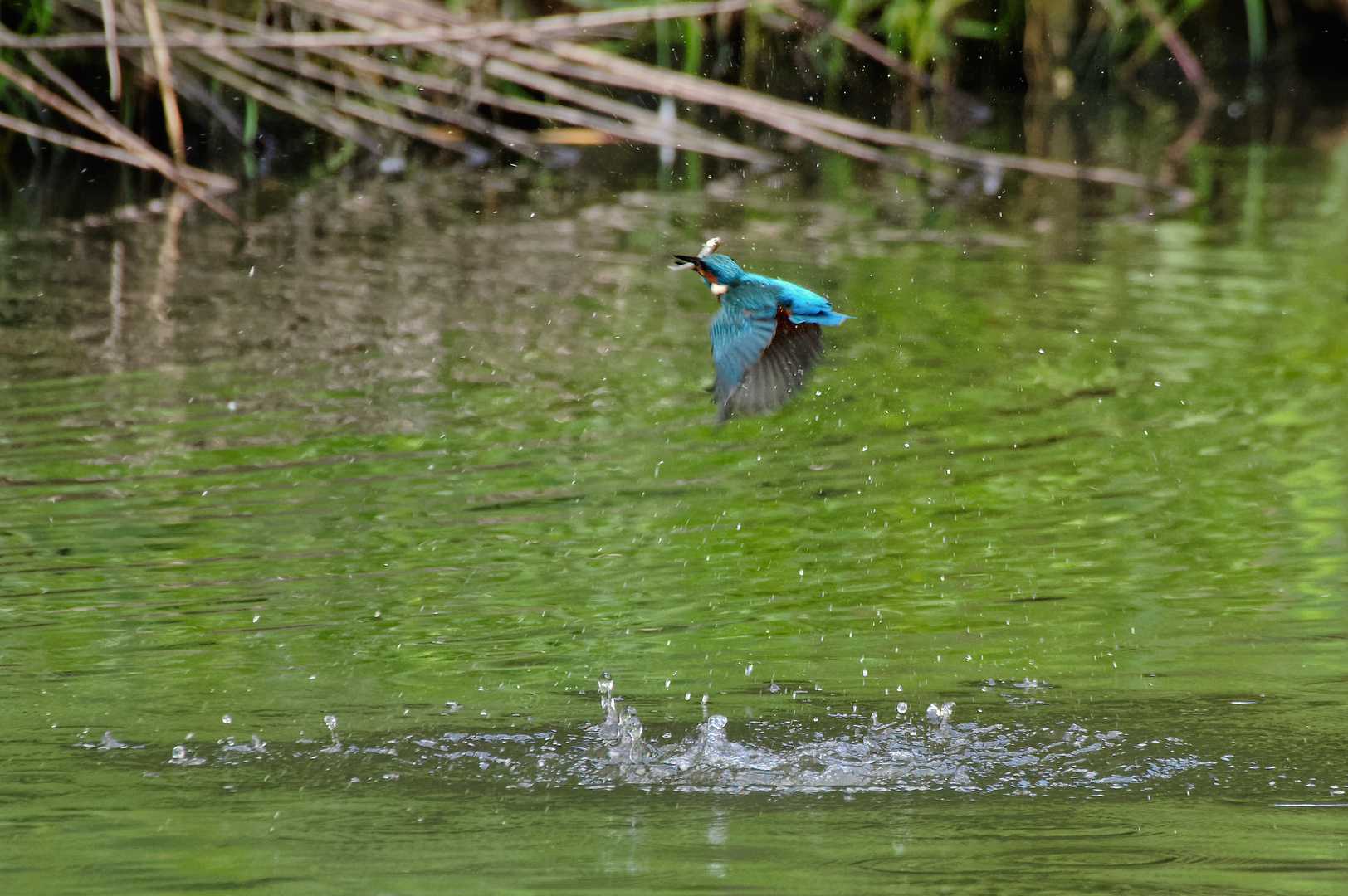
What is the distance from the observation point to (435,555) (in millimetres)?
3643

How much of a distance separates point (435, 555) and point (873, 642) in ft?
3.27

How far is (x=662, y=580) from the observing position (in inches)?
139

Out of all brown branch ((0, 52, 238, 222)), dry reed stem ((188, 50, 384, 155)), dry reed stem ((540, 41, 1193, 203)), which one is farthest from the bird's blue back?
dry reed stem ((188, 50, 384, 155))

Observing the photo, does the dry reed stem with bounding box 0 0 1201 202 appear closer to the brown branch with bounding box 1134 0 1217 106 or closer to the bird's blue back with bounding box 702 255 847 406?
the brown branch with bounding box 1134 0 1217 106

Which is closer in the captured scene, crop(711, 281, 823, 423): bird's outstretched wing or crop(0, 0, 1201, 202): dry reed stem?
crop(711, 281, 823, 423): bird's outstretched wing

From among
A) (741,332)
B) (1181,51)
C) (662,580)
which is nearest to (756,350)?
(741,332)

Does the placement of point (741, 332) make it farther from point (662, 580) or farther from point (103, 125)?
point (103, 125)

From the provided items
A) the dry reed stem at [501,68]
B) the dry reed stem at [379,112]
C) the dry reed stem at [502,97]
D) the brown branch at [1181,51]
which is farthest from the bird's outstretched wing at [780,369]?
the brown branch at [1181,51]

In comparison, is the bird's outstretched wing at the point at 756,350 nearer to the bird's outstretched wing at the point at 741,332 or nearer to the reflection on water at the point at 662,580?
the bird's outstretched wing at the point at 741,332

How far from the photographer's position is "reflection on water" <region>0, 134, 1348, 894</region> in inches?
97.1

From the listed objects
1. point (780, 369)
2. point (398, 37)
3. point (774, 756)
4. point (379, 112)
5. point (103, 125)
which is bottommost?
point (774, 756)

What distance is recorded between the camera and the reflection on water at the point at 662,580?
8.09ft

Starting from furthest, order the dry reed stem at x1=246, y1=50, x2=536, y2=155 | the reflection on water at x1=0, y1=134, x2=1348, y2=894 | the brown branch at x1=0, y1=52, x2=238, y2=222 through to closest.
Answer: the dry reed stem at x1=246, y1=50, x2=536, y2=155 → the brown branch at x1=0, y1=52, x2=238, y2=222 → the reflection on water at x1=0, y1=134, x2=1348, y2=894

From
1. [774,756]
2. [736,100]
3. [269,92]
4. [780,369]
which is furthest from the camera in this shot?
A: [269,92]
